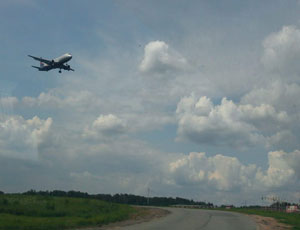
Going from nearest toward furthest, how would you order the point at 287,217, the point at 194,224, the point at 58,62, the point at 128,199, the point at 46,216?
the point at 194,224, the point at 46,216, the point at 287,217, the point at 58,62, the point at 128,199

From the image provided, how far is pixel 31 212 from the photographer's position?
113 feet

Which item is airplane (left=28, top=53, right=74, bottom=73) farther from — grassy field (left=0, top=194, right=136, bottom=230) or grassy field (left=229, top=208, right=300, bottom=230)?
grassy field (left=229, top=208, right=300, bottom=230)

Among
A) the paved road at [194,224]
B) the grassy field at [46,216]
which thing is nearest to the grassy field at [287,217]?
the paved road at [194,224]

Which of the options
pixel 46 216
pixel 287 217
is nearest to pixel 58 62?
pixel 46 216

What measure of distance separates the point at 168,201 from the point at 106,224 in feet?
395

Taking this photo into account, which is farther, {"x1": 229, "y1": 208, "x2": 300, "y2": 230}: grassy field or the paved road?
{"x1": 229, "y1": 208, "x2": 300, "y2": 230}: grassy field

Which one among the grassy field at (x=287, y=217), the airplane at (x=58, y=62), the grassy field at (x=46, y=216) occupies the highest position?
the airplane at (x=58, y=62)

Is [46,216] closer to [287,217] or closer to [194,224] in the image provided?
[194,224]

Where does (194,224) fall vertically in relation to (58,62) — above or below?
below

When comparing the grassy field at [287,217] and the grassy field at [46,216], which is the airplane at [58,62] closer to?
the grassy field at [46,216]

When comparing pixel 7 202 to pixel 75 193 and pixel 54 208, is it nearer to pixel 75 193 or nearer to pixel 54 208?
pixel 54 208

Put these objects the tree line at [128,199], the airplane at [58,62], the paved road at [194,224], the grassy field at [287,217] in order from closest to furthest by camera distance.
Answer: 1. the paved road at [194,224]
2. the grassy field at [287,217]
3. the airplane at [58,62]
4. the tree line at [128,199]

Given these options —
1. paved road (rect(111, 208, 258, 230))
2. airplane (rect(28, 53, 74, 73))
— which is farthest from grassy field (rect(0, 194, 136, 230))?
airplane (rect(28, 53, 74, 73))

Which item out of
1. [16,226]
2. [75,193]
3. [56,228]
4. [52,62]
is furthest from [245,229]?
[75,193]
